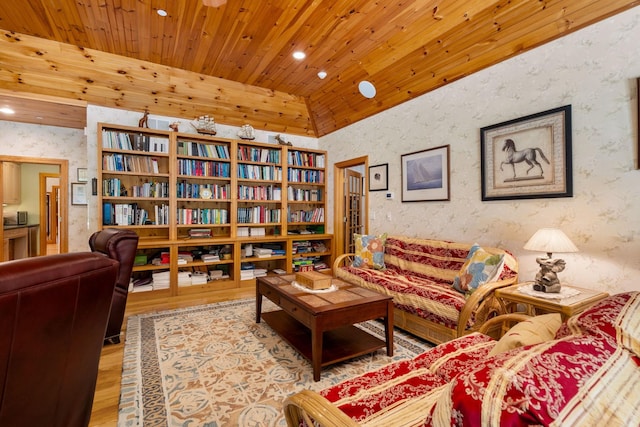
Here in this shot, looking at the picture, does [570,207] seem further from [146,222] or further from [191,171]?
[146,222]

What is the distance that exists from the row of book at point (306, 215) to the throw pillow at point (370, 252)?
158 cm

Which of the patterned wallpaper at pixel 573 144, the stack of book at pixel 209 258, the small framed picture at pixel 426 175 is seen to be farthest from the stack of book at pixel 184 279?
the small framed picture at pixel 426 175

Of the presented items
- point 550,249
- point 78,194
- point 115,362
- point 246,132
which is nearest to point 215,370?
point 115,362

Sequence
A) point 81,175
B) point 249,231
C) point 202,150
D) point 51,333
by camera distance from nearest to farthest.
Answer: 1. point 51,333
2. point 202,150
3. point 249,231
4. point 81,175

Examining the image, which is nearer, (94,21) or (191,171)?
(94,21)

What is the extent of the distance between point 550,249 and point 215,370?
100 inches

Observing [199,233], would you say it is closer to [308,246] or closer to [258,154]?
[258,154]

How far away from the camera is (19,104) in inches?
150

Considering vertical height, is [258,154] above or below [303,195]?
above

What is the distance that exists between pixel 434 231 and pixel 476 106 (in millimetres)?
1381

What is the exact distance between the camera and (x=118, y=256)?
2506mm

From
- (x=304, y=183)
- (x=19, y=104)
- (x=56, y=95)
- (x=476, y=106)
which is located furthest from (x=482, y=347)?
(x=19, y=104)

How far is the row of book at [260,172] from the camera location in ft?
15.1

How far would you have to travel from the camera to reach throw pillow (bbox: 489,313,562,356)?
121cm
